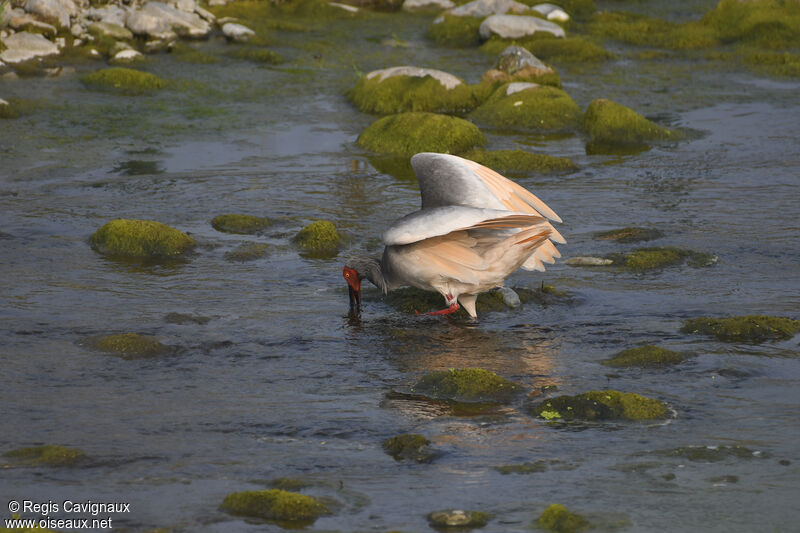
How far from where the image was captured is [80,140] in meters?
16.0

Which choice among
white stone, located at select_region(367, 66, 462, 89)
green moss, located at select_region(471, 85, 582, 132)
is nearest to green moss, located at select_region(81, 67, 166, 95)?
white stone, located at select_region(367, 66, 462, 89)

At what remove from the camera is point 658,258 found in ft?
35.0

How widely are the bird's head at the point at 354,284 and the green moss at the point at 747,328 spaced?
278 centimetres

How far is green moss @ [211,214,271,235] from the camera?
12.0m

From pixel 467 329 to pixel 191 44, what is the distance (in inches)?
597

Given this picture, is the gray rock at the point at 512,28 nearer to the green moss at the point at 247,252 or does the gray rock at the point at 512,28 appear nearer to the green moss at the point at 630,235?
the green moss at the point at 630,235

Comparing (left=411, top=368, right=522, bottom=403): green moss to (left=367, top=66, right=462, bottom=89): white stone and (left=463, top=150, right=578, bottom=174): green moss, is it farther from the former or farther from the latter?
(left=367, top=66, right=462, bottom=89): white stone

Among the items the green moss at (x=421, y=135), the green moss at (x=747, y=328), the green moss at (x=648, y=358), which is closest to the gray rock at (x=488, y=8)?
the green moss at (x=421, y=135)

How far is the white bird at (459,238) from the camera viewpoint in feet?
29.4

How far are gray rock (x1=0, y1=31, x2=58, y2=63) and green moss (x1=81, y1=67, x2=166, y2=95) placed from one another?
1890mm

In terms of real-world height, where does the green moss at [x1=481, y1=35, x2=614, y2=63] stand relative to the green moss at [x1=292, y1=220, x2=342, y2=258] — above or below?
above

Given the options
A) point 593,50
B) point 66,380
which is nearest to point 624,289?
point 66,380

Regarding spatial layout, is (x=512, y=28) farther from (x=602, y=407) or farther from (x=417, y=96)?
(x=602, y=407)

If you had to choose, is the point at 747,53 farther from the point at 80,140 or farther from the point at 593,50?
the point at 80,140
